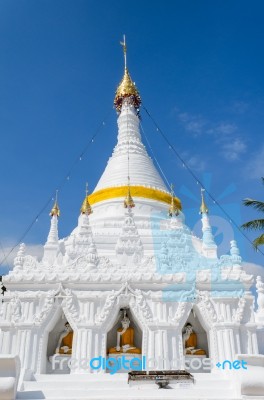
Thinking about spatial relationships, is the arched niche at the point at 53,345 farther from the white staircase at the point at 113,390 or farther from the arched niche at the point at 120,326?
the white staircase at the point at 113,390

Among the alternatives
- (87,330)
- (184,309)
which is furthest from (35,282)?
(184,309)

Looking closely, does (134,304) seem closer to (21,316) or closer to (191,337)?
(191,337)

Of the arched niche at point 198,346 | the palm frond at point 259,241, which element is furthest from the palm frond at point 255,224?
the arched niche at point 198,346

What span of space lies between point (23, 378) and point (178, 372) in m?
4.48

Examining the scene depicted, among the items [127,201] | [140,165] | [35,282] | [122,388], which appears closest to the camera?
[122,388]

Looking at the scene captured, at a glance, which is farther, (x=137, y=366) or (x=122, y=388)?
(x=137, y=366)

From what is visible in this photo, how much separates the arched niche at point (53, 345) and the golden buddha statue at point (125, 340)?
1.89 meters

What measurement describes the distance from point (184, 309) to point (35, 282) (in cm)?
586

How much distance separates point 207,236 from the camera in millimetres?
22609

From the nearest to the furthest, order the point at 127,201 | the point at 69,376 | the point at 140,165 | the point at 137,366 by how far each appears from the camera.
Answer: the point at 69,376
the point at 137,366
the point at 127,201
the point at 140,165

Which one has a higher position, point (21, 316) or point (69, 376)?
point (21, 316)

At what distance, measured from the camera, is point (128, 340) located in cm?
1382

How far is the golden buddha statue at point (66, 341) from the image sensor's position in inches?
535

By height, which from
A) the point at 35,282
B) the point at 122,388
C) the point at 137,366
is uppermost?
the point at 35,282
